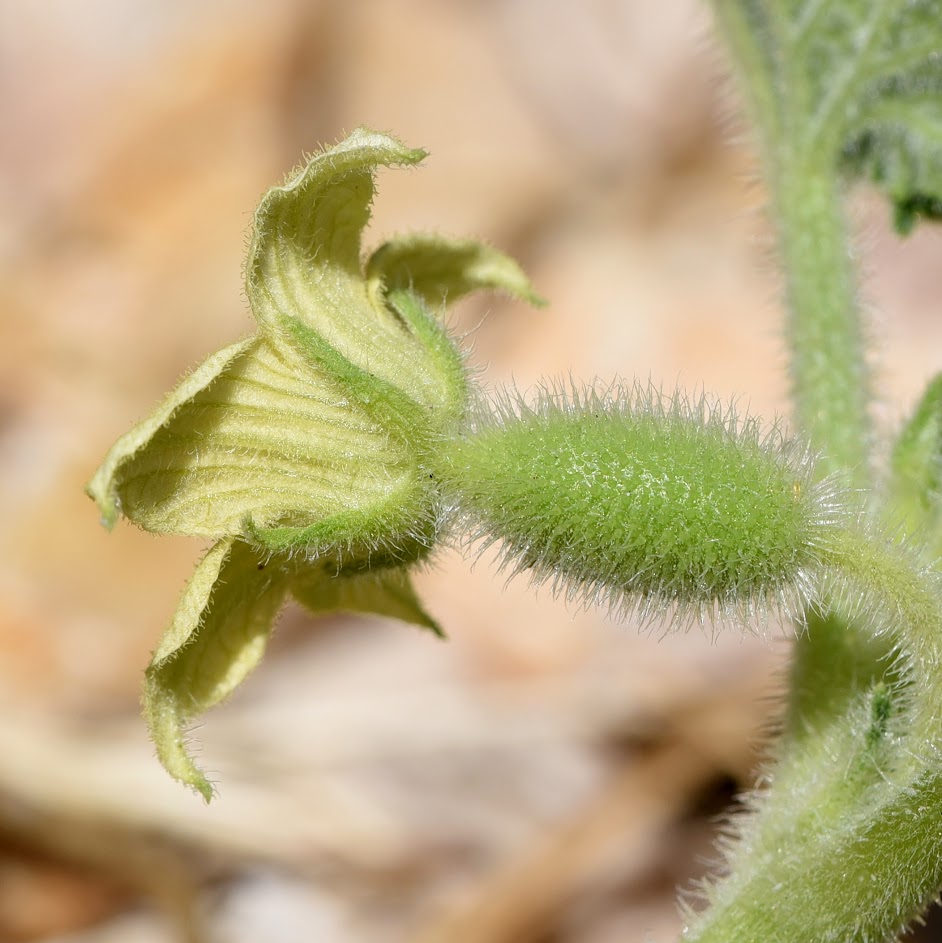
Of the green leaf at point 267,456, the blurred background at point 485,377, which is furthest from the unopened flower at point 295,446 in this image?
the blurred background at point 485,377

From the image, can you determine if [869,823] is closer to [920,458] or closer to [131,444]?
[920,458]

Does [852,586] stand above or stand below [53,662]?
below

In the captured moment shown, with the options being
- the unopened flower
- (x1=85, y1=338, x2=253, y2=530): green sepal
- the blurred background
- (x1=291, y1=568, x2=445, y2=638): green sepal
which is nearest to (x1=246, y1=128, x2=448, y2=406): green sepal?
the unopened flower

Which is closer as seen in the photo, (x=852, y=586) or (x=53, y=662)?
(x=852, y=586)

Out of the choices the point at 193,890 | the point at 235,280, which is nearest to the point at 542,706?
the point at 193,890

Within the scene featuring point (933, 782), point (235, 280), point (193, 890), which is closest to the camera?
point (933, 782)

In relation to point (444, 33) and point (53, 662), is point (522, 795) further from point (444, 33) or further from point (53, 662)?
point (444, 33)

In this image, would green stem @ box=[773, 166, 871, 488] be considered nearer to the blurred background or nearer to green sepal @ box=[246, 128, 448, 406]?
green sepal @ box=[246, 128, 448, 406]
